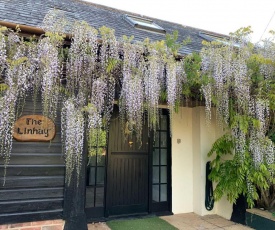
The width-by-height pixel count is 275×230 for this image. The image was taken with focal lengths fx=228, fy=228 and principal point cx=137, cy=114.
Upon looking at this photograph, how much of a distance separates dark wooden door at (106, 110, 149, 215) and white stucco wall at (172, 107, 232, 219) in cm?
61

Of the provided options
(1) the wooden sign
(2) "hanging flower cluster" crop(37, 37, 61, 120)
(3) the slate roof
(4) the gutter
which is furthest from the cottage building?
(1) the wooden sign

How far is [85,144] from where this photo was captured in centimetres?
292

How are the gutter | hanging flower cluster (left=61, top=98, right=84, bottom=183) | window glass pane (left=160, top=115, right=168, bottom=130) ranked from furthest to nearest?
window glass pane (left=160, top=115, right=168, bottom=130), hanging flower cluster (left=61, top=98, right=84, bottom=183), the gutter

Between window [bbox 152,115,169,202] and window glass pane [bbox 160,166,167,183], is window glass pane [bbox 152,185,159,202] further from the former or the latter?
window glass pane [bbox 160,166,167,183]

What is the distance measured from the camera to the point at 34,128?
105 inches

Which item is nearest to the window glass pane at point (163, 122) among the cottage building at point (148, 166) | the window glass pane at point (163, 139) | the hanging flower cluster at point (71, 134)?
the cottage building at point (148, 166)

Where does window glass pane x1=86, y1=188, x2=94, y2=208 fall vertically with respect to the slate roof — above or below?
below

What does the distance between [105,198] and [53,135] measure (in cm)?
184

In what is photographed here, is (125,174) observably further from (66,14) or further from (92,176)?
(66,14)

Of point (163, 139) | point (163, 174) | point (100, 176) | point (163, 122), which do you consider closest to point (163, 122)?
point (163, 122)

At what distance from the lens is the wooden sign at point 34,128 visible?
2.58 meters

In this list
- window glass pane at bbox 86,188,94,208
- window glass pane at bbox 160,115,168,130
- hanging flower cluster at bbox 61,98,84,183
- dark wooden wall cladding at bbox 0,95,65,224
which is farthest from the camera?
window glass pane at bbox 160,115,168,130

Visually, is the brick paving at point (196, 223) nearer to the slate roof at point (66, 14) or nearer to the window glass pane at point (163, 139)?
the window glass pane at point (163, 139)

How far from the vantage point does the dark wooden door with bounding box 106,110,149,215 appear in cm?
411
